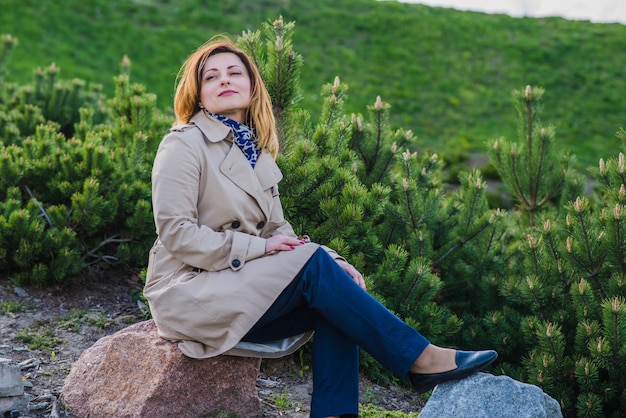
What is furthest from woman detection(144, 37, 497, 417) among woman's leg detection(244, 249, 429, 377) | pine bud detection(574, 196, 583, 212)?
pine bud detection(574, 196, 583, 212)

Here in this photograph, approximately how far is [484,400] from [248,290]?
1.01 m

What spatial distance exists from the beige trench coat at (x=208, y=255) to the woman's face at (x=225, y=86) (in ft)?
0.65

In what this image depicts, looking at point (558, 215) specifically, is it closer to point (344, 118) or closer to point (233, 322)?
point (344, 118)

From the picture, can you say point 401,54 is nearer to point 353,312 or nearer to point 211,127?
point 211,127

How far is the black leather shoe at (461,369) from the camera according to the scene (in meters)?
2.70

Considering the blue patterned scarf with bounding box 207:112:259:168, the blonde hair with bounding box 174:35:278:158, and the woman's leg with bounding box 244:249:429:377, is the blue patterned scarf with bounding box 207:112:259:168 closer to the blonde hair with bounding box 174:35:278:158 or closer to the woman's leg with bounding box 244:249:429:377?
the blonde hair with bounding box 174:35:278:158

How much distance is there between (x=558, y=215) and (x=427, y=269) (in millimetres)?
1607

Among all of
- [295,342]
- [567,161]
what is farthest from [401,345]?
[567,161]

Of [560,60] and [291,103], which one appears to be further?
[560,60]

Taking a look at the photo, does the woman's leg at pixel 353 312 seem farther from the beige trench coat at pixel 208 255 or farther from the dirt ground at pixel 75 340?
the dirt ground at pixel 75 340

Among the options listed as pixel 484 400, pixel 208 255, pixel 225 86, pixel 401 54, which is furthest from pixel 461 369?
pixel 401 54

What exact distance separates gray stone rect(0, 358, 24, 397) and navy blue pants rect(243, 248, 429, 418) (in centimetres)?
108

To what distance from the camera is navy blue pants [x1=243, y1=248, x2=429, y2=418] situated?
8.89ft

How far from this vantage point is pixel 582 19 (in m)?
20.0
